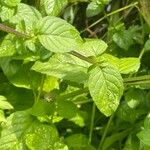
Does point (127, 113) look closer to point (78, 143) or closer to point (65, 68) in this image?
point (78, 143)

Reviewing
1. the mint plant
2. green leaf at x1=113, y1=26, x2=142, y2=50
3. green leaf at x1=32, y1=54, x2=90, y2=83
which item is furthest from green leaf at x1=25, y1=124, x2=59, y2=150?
green leaf at x1=113, y1=26, x2=142, y2=50

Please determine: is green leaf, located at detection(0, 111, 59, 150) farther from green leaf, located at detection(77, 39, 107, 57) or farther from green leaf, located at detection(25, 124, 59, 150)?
green leaf, located at detection(77, 39, 107, 57)

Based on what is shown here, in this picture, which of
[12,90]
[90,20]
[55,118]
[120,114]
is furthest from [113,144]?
[90,20]

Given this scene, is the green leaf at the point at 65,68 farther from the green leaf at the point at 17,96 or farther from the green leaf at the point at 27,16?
the green leaf at the point at 17,96

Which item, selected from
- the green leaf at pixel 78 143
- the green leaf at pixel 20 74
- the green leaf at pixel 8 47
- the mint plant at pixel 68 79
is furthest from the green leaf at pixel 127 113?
the green leaf at pixel 8 47

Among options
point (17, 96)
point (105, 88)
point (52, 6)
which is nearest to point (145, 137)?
point (105, 88)

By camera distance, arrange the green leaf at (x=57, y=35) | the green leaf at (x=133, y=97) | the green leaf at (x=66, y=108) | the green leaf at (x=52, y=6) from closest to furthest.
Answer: the green leaf at (x=57, y=35)
the green leaf at (x=52, y=6)
the green leaf at (x=66, y=108)
the green leaf at (x=133, y=97)
